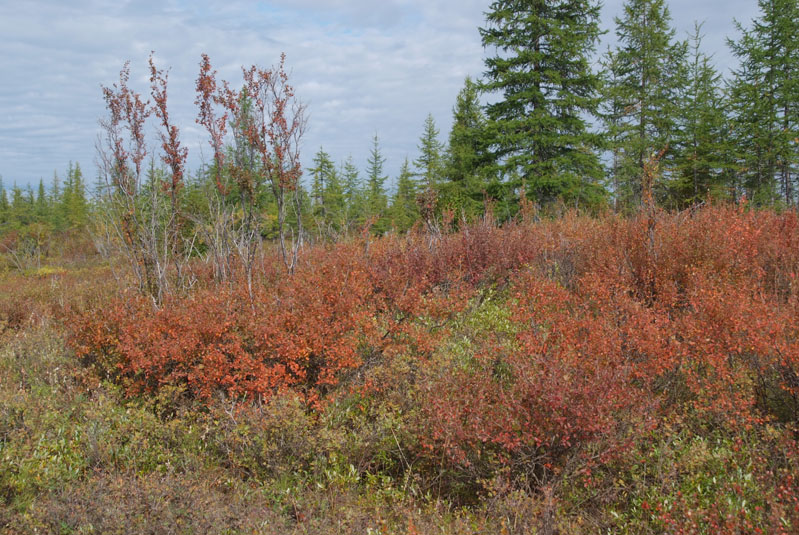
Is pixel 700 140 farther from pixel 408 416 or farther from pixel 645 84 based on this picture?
pixel 408 416

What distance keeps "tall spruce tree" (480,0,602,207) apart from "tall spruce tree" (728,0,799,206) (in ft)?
23.6

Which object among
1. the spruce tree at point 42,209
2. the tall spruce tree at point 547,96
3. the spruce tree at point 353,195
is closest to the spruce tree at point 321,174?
the spruce tree at point 353,195

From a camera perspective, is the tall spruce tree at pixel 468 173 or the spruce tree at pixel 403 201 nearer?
the tall spruce tree at pixel 468 173

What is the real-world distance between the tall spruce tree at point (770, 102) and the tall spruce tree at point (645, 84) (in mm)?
2397

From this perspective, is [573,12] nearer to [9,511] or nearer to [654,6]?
[654,6]

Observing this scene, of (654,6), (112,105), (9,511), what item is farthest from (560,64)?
(9,511)

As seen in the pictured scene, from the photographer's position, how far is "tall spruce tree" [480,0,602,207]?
Answer: 16.1 meters

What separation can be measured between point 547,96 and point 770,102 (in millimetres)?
9503

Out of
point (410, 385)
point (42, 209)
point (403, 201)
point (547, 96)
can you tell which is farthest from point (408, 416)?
point (42, 209)

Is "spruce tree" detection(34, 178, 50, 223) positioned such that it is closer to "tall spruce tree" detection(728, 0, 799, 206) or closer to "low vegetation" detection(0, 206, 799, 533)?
"low vegetation" detection(0, 206, 799, 533)

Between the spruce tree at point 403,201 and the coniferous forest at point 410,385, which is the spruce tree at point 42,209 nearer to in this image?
the spruce tree at point 403,201

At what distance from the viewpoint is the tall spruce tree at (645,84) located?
19891 mm

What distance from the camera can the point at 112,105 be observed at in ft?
22.0

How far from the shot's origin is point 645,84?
20.1 metres
